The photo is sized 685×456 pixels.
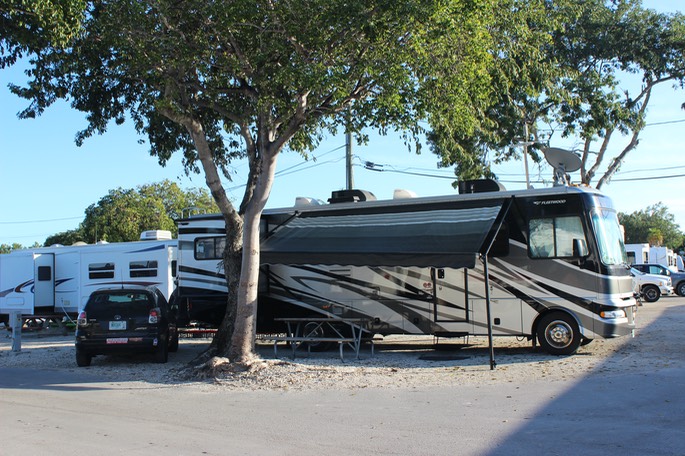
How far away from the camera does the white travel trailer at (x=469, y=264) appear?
12648mm

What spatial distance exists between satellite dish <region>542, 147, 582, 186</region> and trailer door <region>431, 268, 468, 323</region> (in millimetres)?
3597

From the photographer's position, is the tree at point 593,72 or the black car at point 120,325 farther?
the tree at point 593,72

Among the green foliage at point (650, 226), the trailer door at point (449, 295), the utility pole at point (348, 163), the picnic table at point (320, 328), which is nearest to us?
the trailer door at point (449, 295)

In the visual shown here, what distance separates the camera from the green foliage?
76.2m

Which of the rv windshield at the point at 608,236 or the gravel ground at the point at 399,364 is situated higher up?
the rv windshield at the point at 608,236

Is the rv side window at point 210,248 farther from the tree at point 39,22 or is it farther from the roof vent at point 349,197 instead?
the tree at point 39,22

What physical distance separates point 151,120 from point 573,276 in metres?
9.68

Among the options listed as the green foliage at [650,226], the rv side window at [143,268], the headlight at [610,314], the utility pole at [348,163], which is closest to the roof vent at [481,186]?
the headlight at [610,314]

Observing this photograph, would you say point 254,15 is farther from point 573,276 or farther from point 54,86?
point 573,276

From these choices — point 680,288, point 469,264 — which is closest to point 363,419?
point 469,264

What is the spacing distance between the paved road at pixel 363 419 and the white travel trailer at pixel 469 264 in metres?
2.06

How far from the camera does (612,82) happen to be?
22953 mm

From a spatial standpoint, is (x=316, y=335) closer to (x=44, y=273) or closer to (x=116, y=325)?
(x=116, y=325)

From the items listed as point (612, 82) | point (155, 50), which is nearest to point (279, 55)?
point (155, 50)
